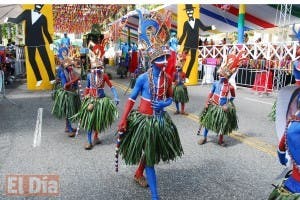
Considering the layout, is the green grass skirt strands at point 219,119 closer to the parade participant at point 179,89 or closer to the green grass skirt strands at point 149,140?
the green grass skirt strands at point 149,140

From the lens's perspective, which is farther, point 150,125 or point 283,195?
point 150,125

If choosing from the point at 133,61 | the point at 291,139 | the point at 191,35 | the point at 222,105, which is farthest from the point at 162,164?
the point at 133,61

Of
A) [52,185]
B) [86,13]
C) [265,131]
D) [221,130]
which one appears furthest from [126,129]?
[86,13]

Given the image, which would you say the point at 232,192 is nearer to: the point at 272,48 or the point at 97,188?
the point at 97,188

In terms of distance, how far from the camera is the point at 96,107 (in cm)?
654

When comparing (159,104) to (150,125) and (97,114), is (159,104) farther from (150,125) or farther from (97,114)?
(97,114)

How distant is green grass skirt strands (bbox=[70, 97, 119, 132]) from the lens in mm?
6484

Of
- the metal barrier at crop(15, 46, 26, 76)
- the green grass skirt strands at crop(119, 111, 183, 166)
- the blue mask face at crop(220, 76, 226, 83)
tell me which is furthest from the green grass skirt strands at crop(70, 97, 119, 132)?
the metal barrier at crop(15, 46, 26, 76)

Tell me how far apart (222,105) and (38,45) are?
10671 millimetres

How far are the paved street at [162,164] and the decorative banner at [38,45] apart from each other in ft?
19.9

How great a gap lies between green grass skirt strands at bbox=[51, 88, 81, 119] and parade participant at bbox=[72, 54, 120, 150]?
841mm

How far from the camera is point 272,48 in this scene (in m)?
14.0

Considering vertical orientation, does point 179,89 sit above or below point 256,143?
above

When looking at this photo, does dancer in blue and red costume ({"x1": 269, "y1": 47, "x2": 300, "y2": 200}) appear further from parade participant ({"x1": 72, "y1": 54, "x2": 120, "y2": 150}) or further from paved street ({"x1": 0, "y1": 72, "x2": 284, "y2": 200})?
parade participant ({"x1": 72, "y1": 54, "x2": 120, "y2": 150})
